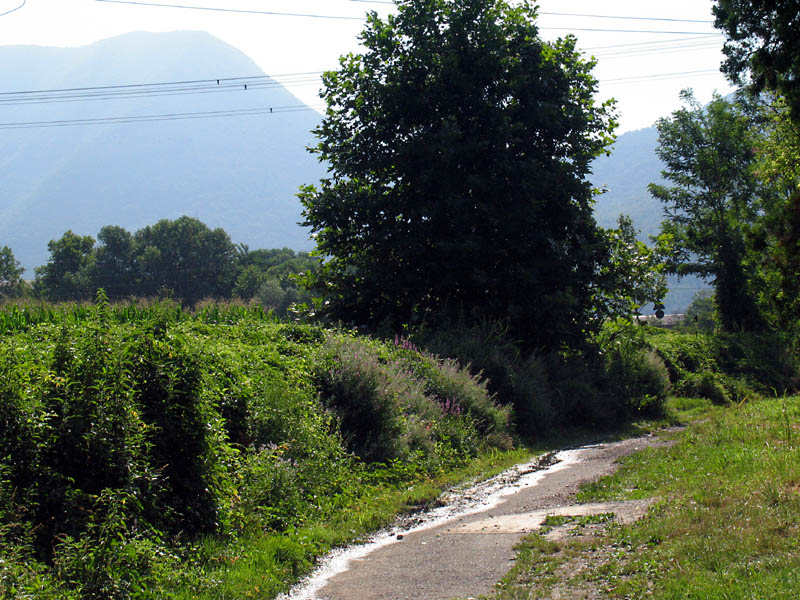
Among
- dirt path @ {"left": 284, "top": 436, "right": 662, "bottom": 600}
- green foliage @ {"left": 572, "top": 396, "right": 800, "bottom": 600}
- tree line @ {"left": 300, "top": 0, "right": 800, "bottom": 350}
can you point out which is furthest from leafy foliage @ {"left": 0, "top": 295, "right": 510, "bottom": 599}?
tree line @ {"left": 300, "top": 0, "right": 800, "bottom": 350}

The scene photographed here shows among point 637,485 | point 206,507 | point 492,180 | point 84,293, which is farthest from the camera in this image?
point 84,293

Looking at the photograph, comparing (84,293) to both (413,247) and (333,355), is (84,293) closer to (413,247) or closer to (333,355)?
(413,247)

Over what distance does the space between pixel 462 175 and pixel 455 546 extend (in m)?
16.5

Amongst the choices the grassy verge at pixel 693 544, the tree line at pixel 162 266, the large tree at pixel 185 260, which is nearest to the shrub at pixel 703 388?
the grassy verge at pixel 693 544

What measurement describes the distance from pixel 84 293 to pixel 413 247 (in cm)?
6893

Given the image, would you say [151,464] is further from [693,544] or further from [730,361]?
[730,361]

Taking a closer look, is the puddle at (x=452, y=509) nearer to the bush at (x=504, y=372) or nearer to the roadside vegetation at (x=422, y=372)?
the roadside vegetation at (x=422, y=372)

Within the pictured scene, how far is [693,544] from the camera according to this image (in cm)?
691

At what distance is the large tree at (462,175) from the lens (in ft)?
74.9

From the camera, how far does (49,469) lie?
7348mm

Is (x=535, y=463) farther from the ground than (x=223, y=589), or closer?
closer

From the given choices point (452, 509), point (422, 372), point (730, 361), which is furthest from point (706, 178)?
point (452, 509)

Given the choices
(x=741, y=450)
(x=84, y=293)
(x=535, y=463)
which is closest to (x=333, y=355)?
(x=535, y=463)

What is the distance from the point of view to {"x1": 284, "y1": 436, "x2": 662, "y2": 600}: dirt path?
7379 millimetres
